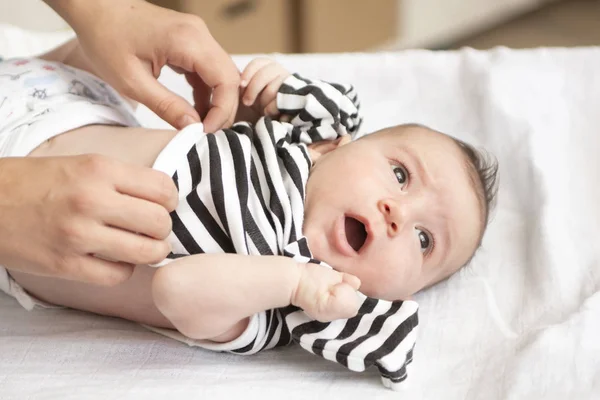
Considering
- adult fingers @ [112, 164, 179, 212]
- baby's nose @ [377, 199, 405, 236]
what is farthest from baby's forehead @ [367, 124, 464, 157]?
adult fingers @ [112, 164, 179, 212]

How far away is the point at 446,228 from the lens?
90 centimetres

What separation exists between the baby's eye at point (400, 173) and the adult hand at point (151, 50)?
0.75ft

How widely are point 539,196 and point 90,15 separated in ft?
2.20

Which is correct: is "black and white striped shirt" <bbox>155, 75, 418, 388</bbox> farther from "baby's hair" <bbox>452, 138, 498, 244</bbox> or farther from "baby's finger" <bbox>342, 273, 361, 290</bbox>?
"baby's hair" <bbox>452, 138, 498, 244</bbox>

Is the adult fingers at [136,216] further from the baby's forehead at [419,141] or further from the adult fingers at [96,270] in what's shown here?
the baby's forehead at [419,141]

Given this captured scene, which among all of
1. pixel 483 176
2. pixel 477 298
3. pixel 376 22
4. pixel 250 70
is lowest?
pixel 376 22

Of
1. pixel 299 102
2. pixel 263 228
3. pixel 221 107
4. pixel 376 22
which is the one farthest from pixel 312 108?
pixel 376 22

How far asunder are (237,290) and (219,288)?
0.06 feet

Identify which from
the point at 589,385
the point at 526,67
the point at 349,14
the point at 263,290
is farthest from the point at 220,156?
the point at 349,14

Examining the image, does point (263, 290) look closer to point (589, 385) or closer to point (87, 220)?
point (87, 220)

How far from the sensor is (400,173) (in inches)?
35.9

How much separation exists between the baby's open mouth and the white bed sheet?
0.41 ft

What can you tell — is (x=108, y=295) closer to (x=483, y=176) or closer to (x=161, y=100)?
(x=161, y=100)

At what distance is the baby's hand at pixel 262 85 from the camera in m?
1.00
